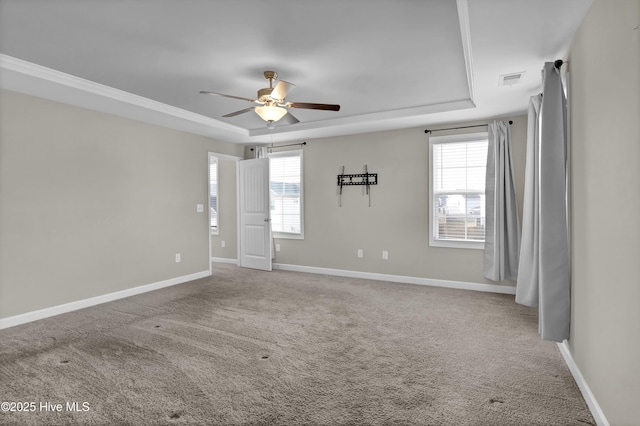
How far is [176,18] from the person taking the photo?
2.45m

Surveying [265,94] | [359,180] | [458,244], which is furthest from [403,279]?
[265,94]

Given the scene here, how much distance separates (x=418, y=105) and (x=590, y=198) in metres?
2.80

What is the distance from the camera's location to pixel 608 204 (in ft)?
6.00

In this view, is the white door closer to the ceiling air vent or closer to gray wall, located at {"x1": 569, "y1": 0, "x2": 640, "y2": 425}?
the ceiling air vent

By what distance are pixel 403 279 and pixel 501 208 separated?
68.6 inches

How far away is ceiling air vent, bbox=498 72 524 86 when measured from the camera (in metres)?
3.26

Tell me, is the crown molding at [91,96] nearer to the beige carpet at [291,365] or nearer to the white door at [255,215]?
the white door at [255,215]

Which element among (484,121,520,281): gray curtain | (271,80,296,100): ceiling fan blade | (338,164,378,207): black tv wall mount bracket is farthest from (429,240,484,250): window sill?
(271,80,296,100): ceiling fan blade

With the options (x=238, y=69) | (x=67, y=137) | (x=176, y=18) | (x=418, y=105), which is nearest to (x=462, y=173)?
(x=418, y=105)

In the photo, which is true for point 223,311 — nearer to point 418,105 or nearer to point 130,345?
point 130,345

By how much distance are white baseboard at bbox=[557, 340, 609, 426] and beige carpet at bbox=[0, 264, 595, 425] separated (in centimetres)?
5

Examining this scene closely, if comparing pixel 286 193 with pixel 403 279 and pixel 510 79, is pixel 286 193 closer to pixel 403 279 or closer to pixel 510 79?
pixel 403 279

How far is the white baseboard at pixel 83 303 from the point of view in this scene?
3.61 meters

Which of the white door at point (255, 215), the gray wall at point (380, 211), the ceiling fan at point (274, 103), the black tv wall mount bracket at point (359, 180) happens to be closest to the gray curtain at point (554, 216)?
the ceiling fan at point (274, 103)
